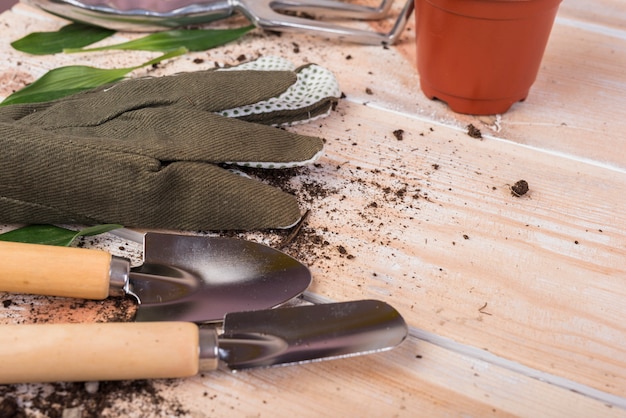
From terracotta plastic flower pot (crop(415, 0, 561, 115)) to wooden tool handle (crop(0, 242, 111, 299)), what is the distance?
0.49 metres

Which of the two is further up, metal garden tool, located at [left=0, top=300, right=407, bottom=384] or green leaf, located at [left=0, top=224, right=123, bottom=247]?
metal garden tool, located at [left=0, top=300, right=407, bottom=384]

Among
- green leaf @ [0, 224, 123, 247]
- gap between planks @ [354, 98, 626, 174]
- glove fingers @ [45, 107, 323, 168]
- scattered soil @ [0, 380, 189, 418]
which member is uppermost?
gap between planks @ [354, 98, 626, 174]

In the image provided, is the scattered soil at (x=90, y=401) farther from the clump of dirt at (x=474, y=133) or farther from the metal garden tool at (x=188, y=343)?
the clump of dirt at (x=474, y=133)

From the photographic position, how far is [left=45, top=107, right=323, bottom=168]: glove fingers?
0.71m

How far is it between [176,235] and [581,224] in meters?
0.44

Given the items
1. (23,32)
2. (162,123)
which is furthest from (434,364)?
(23,32)

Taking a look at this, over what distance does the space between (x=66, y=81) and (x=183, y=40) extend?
0.19m

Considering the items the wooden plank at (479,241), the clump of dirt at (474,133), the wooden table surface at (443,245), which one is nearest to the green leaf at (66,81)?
the wooden table surface at (443,245)

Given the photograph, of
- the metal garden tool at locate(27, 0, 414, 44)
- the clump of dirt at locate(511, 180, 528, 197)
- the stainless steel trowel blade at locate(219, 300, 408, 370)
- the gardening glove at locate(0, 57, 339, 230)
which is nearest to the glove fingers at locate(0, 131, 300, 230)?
the gardening glove at locate(0, 57, 339, 230)

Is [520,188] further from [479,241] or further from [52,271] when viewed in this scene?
[52,271]

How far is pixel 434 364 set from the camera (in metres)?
0.60

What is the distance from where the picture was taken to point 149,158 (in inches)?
27.4

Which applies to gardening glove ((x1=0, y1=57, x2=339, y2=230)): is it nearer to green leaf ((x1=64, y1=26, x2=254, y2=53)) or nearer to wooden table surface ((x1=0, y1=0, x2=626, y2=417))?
wooden table surface ((x1=0, y1=0, x2=626, y2=417))

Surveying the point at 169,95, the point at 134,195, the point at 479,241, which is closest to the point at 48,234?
the point at 134,195
